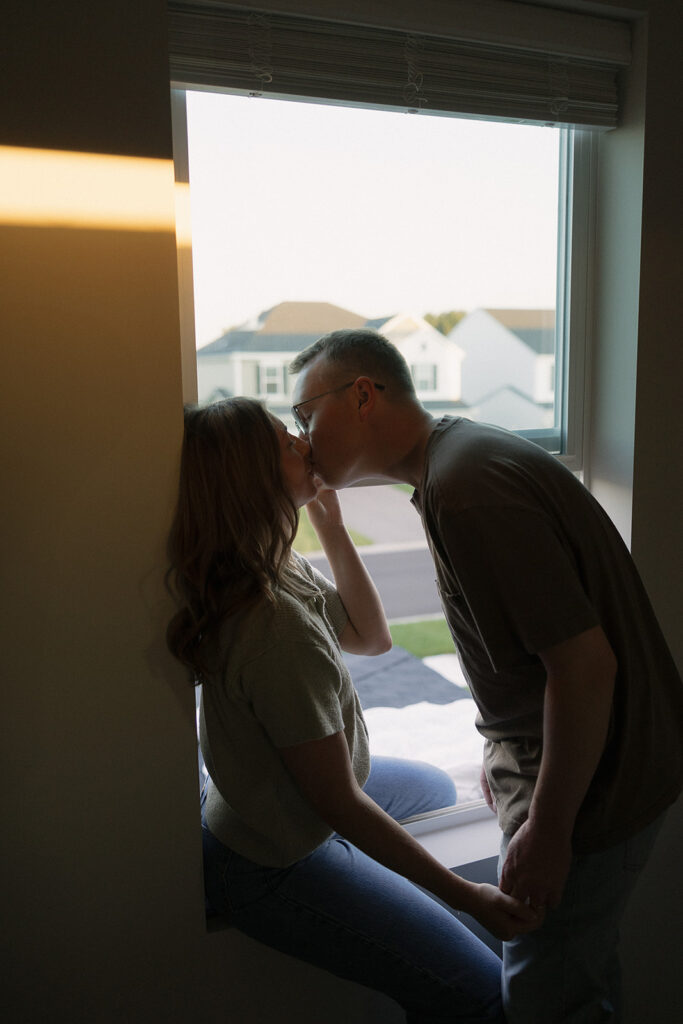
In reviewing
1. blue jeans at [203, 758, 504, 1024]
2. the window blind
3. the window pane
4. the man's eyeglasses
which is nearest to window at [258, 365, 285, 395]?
the window pane

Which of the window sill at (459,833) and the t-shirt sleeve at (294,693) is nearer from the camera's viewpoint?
the t-shirt sleeve at (294,693)

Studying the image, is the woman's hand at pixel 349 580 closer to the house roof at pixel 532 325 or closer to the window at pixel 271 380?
the window at pixel 271 380

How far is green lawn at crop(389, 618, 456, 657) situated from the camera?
2.26 m

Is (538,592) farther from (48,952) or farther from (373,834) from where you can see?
(48,952)

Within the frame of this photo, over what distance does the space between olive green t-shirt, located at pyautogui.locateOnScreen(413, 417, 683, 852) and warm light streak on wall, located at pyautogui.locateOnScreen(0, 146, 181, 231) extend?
0.67 metres

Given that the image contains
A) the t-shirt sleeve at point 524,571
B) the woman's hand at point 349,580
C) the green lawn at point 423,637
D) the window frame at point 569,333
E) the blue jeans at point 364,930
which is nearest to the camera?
the t-shirt sleeve at point 524,571

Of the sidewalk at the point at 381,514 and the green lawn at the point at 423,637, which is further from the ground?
the sidewalk at the point at 381,514

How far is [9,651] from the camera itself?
4.68 feet

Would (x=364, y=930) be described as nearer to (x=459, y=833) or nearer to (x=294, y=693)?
(x=294, y=693)

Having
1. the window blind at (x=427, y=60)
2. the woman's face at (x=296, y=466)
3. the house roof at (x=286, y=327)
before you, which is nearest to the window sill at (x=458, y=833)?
the woman's face at (x=296, y=466)

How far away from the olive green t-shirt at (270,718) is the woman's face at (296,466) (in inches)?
8.0

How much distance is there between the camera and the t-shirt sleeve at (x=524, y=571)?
51.8 inches

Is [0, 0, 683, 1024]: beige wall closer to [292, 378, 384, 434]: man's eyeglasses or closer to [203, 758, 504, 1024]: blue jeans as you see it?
[203, 758, 504, 1024]: blue jeans

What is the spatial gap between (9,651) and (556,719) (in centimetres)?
96
